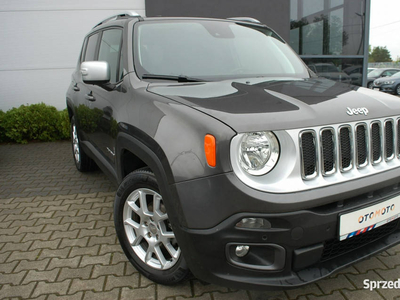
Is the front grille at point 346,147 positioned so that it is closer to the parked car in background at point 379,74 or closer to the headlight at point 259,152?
the headlight at point 259,152

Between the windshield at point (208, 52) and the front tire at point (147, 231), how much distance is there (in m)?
0.89

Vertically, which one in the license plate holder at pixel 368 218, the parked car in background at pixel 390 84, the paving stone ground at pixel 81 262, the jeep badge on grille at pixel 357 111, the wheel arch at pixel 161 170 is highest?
the jeep badge on grille at pixel 357 111

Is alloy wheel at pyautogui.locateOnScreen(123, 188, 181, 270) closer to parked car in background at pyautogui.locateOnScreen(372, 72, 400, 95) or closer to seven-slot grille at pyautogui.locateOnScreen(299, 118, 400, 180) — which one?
seven-slot grille at pyautogui.locateOnScreen(299, 118, 400, 180)

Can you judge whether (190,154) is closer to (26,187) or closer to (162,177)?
(162,177)

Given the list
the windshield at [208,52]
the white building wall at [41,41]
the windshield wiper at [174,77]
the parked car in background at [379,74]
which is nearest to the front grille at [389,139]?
the windshield at [208,52]

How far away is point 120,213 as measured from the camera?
237 cm

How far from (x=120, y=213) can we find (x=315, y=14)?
8506 mm

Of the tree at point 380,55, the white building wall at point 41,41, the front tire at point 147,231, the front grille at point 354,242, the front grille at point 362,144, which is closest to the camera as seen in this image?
the front grille at point 354,242

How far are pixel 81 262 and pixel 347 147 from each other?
2039 mm

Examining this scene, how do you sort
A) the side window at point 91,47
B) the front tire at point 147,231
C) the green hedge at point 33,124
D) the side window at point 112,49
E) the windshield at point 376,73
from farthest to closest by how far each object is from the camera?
the windshield at point 376,73
the green hedge at point 33,124
the side window at point 91,47
the side window at point 112,49
the front tire at point 147,231

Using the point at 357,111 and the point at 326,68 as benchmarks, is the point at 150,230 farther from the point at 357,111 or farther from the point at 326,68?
the point at 326,68

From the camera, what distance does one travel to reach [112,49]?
3.06 meters

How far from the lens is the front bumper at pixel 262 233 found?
160 cm

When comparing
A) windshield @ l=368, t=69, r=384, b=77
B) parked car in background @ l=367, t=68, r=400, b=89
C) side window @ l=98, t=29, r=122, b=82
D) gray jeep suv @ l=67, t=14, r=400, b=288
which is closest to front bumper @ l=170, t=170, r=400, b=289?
gray jeep suv @ l=67, t=14, r=400, b=288
